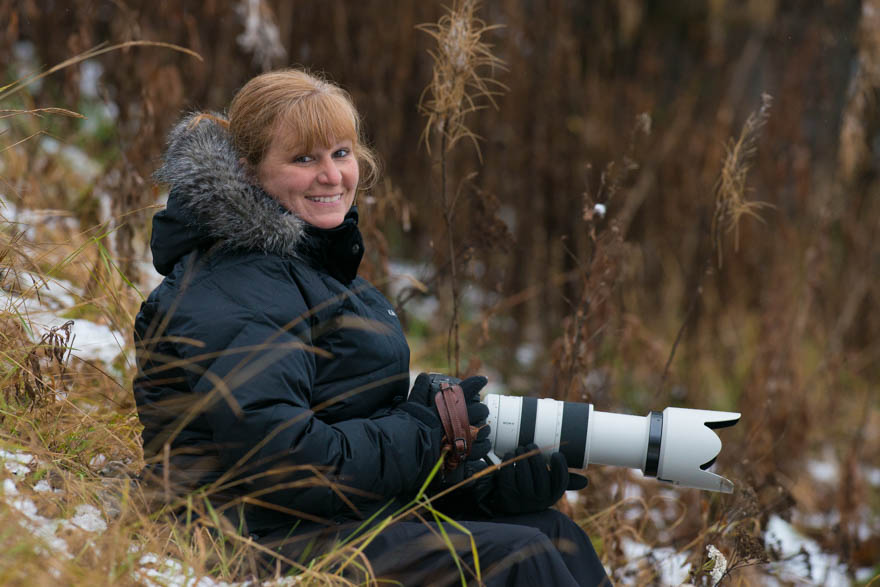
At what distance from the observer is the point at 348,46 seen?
448 centimetres

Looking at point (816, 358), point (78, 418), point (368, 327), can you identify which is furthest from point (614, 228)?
point (816, 358)

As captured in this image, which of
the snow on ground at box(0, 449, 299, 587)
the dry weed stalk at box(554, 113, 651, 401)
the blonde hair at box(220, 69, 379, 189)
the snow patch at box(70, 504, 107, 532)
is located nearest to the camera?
the snow on ground at box(0, 449, 299, 587)

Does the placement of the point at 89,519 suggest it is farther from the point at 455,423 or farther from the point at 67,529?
the point at 455,423

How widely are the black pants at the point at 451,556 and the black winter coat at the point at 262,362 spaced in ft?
0.24

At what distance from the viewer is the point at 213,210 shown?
1.84 meters

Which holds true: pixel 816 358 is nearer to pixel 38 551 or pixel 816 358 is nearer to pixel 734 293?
pixel 734 293

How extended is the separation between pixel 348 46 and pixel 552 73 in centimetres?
108

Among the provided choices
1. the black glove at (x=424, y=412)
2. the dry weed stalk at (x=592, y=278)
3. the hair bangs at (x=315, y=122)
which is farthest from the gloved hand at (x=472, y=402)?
the dry weed stalk at (x=592, y=278)

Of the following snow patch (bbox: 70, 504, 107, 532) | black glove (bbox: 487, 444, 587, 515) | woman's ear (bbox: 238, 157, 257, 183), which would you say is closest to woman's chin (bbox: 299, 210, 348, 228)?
woman's ear (bbox: 238, 157, 257, 183)

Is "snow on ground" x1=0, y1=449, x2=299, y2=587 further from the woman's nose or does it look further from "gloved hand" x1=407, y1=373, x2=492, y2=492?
the woman's nose

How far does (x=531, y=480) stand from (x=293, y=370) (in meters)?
0.62

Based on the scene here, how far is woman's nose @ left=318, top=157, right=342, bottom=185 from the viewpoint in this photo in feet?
6.43

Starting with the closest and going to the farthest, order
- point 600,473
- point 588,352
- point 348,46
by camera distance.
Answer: point 588,352
point 600,473
point 348,46

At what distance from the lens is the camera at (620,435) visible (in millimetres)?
1990
